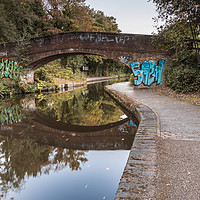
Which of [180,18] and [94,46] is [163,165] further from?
[94,46]

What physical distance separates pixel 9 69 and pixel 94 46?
683cm

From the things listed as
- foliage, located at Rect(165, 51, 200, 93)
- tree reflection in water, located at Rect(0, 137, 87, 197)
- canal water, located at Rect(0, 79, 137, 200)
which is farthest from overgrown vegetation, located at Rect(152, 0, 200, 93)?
tree reflection in water, located at Rect(0, 137, 87, 197)

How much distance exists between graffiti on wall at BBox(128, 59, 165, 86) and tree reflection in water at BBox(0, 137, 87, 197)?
1101cm

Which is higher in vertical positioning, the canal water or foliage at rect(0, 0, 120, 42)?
foliage at rect(0, 0, 120, 42)

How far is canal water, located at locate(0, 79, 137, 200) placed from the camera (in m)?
2.64

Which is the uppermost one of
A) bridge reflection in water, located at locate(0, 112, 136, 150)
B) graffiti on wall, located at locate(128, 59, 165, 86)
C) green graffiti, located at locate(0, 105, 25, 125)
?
graffiti on wall, located at locate(128, 59, 165, 86)

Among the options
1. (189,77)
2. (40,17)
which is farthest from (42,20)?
(189,77)

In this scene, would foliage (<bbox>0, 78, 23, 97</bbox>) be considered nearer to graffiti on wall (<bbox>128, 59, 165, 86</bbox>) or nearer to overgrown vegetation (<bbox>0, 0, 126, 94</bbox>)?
overgrown vegetation (<bbox>0, 0, 126, 94</bbox>)

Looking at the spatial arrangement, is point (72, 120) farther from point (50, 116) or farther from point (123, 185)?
point (123, 185)

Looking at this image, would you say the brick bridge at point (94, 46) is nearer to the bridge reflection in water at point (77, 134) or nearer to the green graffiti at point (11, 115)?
the green graffiti at point (11, 115)

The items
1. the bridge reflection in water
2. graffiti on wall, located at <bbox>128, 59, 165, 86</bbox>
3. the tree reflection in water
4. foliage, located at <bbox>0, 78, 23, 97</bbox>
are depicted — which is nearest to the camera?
the tree reflection in water

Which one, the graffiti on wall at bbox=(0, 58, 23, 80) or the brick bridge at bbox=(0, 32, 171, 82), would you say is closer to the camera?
the brick bridge at bbox=(0, 32, 171, 82)

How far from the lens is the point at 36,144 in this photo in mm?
4184

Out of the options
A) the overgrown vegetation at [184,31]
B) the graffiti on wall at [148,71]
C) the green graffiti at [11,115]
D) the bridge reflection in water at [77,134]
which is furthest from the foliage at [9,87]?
the overgrown vegetation at [184,31]
